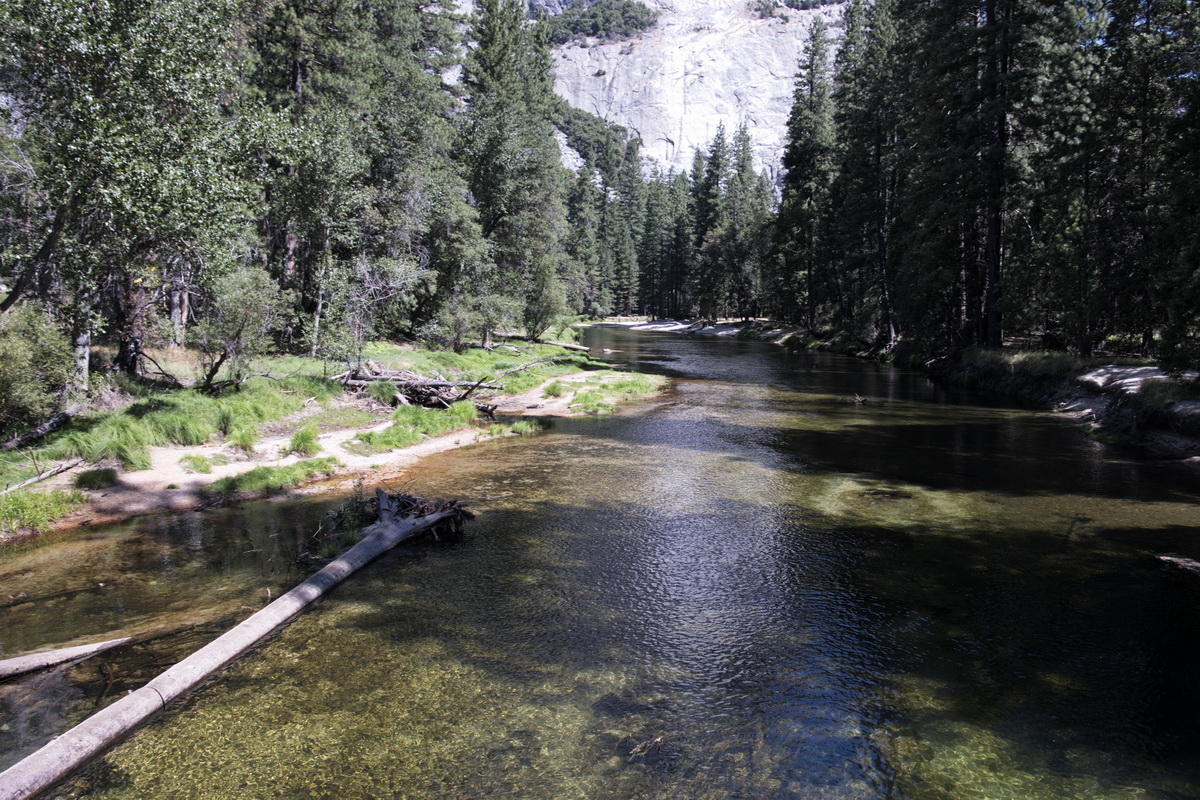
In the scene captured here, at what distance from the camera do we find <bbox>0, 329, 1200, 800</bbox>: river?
5125 millimetres

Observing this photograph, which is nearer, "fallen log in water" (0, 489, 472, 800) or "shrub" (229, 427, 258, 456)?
"fallen log in water" (0, 489, 472, 800)

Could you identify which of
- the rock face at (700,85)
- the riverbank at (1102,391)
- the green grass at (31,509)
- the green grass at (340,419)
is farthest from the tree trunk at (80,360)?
the rock face at (700,85)

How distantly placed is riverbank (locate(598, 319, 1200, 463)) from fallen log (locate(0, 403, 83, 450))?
2426cm

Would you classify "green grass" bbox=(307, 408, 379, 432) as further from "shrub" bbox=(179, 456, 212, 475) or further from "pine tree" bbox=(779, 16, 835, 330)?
"pine tree" bbox=(779, 16, 835, 330)

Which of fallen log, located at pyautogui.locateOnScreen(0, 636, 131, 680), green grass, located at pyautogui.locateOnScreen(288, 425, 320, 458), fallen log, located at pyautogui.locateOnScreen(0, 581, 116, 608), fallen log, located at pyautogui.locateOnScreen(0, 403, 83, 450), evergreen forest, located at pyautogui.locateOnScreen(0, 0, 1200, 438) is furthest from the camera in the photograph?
green grass, located at pyautogui.locateOnScreen(288, 425, 320, 458)

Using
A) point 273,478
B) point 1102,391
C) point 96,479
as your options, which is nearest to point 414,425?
point 273,478

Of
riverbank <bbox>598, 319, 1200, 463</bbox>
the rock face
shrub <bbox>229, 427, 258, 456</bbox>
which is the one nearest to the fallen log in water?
shrub <bbox>229, 427, 258, 456</bbox>

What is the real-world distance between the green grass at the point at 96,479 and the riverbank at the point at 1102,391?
2281cm

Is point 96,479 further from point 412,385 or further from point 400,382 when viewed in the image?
point 412,385

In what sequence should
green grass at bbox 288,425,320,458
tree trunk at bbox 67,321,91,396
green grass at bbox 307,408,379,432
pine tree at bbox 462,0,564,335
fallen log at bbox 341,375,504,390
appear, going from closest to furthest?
tree trunk at bbox 67,321,91,396 → green grass at bbox 288,425,320,458 → green grass at bbox 307,408,379,432 → fallen log at bbox 341,375,504,390 → pine tree at bbox 462,0,564,335

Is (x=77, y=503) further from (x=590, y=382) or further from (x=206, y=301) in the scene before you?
(x=590, y=382)

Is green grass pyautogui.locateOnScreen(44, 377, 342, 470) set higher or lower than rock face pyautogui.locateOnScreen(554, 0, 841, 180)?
lower

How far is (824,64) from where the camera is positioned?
62312 millimetres

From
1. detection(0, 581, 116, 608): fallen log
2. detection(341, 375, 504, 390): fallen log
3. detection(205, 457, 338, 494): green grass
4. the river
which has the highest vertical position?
detection(341, 375, 504, 390): fallen log
